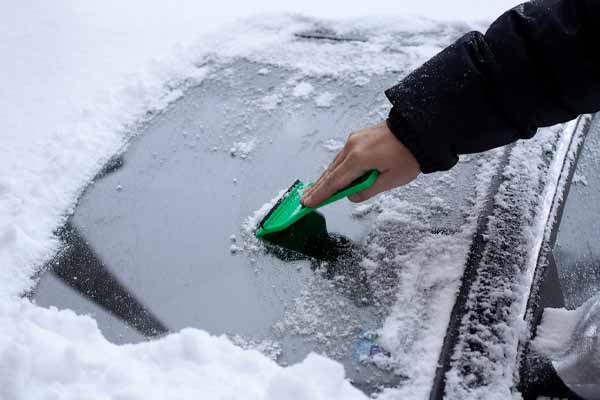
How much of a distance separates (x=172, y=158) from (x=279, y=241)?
1.50 feet

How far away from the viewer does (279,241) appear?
1.48 meters

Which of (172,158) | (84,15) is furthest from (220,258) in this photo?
(84,15)

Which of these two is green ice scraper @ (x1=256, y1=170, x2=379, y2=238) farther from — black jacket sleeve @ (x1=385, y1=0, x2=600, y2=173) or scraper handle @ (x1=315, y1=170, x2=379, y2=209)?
black jacket sleeve @ (x1=385, y1=0, x2=600, y2=173)

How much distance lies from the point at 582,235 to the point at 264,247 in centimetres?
82

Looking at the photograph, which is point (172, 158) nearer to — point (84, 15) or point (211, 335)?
point (211, 335)

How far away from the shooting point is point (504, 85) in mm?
1332

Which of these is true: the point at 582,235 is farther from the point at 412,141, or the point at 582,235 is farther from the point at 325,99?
the point at 325,99

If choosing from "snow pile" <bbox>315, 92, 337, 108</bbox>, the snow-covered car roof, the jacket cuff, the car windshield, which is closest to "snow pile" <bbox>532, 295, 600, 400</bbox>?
the snow-covered car roof

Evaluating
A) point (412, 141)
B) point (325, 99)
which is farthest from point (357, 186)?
point (325, 99)

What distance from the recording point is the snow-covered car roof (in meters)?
1.20

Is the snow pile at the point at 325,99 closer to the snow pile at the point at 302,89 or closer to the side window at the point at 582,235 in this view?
the snow pile at the point at 302,89

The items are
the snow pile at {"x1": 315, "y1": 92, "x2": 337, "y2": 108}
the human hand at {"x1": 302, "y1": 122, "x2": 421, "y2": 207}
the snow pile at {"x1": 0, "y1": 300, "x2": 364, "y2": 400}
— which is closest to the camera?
the snow pile at {"x1": 0, "y1": 300, "x2": 364, "y2": 400}

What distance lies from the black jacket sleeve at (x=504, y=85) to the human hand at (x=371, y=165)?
27 mm

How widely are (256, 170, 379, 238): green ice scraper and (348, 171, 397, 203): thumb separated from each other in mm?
15
